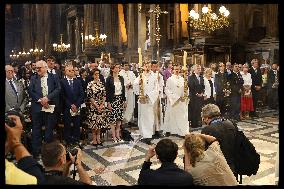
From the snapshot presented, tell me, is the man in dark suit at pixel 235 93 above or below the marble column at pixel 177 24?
below

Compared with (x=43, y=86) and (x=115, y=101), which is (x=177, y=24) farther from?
(x=43, y=86)

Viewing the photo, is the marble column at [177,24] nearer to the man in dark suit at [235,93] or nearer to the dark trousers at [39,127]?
the man in dark suit at [235,93]

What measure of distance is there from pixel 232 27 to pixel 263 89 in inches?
158

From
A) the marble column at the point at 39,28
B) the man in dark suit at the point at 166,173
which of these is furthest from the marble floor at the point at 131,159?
the marble column at the point at 39,28

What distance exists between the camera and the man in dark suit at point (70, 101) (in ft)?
24.6

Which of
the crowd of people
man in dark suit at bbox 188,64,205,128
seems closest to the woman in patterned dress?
the crowd of people

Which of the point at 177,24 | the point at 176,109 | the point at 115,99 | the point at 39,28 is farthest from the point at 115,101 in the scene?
the point at 39,28

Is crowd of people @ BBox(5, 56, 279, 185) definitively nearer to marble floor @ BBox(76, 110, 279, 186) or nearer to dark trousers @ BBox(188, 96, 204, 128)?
dark trousers @ BBox(188, 96, 204, 128)

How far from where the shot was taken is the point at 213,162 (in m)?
3.43

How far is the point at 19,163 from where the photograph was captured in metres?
2.48

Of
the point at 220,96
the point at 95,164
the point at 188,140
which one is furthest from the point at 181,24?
the point at 188,140

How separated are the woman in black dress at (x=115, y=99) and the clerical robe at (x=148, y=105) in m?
0.44

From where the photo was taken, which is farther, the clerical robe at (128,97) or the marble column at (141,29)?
the marble column at (141,29)
